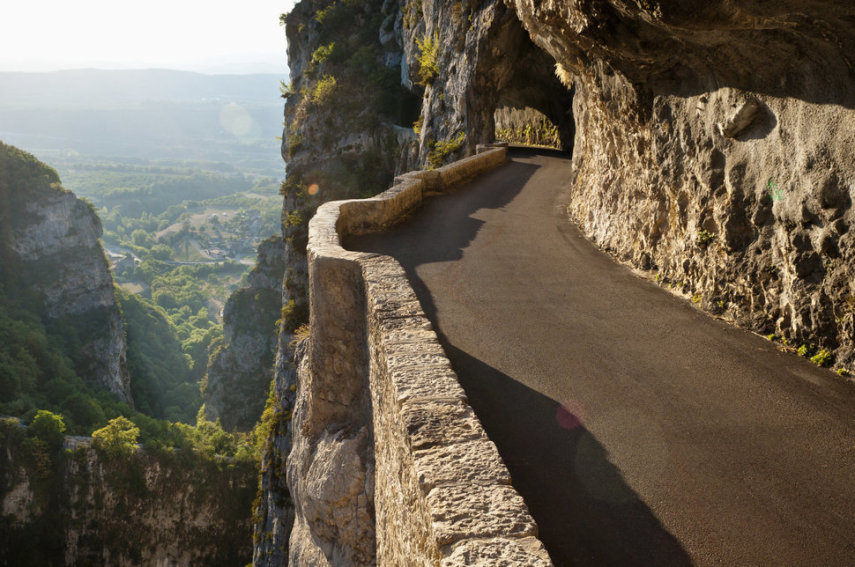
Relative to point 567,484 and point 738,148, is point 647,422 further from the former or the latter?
point 738,148

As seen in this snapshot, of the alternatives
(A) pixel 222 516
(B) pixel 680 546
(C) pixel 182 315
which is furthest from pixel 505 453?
(C) pixel 182 315

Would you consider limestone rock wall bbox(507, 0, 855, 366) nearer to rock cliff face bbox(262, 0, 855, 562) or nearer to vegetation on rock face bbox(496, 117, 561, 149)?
rock cliff face bbox(262, 0, 855, 562)

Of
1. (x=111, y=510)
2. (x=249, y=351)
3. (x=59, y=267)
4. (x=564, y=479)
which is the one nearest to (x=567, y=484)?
(x=564, y=479)

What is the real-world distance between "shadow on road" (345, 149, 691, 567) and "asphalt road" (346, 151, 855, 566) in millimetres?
11

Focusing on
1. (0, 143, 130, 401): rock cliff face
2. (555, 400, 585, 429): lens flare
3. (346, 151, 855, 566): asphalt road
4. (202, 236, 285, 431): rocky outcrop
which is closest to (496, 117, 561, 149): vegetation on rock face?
(346, 151, 855, 566): asphalt road

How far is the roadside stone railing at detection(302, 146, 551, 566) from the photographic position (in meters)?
3.15

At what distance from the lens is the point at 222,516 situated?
1500 inches

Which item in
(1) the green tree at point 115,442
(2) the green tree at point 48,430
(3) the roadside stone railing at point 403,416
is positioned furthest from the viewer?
(2) the green tree at point 48,430

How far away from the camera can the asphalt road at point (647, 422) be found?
3.51 meters

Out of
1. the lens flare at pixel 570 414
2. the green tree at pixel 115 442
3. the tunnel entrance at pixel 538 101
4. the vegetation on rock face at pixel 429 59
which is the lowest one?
the green tree at pixel 115 442

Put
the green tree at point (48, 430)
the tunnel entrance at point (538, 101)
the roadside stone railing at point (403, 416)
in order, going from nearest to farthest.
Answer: the roadside stone railing at point (403, 416) < the tunnel entrance at point (538, 101) < the green tree at point (48, 430)

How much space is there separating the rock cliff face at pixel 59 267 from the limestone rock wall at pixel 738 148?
207ft

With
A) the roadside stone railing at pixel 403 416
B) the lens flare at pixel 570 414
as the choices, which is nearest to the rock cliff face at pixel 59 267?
the roadside stone railing at pixel 403 416

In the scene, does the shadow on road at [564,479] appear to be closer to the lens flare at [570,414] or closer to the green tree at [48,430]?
the lens flare at [570,414]
